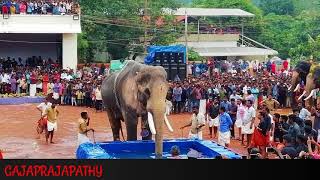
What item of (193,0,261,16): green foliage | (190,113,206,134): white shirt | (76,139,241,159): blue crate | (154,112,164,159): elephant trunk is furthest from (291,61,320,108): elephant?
(193,0,261,16): green foliage

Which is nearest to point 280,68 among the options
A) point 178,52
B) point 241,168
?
point 178,52

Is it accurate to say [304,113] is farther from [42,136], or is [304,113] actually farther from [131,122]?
[42,136]

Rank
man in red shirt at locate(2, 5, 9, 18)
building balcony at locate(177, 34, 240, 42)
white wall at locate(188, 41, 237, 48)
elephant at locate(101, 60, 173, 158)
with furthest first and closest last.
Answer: man in red shirt at locate(2, 5, 9, 18) → white wall at locate(188, 41, 237, 48) → building balcony at locate(177, 34, 240, 42) → elephant at locate(101, 60, 173, 158)

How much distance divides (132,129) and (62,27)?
1059cm

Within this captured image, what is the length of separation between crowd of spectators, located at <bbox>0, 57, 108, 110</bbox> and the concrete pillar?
0.29m

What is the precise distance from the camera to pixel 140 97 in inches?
313

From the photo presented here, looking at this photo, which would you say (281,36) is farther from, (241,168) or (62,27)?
(241,168)

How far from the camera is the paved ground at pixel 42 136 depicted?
32.4 ft

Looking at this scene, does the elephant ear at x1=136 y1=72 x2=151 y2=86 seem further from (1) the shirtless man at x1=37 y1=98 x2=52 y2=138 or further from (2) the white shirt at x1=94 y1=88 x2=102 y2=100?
(2) the white shirt at x1=94 y1=88 x2=102 y2=100

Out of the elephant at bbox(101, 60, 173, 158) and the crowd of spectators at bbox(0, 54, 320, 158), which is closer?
the elephant at bbox(101, 60, 173, 158)

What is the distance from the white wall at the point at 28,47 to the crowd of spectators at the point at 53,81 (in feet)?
1.08

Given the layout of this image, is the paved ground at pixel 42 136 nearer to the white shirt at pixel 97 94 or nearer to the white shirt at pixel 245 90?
the white shirt at pixel 97 94

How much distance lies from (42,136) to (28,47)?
8305 millimetres

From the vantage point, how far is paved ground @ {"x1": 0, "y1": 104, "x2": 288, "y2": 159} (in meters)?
9.89
